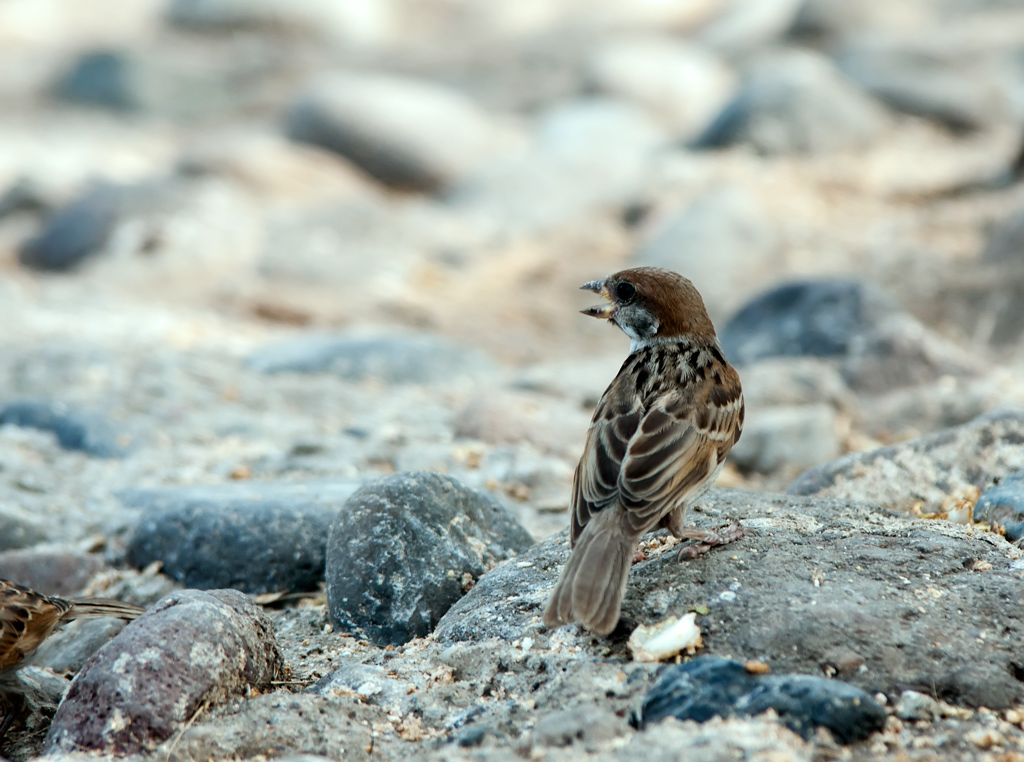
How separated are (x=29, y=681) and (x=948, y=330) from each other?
7252 millimetres

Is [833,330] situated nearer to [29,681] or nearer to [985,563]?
[985,563]

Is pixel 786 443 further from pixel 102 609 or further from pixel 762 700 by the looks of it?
pixel 102 609

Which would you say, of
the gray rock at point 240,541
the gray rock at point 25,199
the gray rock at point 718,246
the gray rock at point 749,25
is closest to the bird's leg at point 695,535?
the gray rock at point 240,541

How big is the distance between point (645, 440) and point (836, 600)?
78 centimetres

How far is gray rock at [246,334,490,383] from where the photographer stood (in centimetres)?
777

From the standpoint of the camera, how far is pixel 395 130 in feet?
44.9

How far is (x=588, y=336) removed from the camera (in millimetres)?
9586

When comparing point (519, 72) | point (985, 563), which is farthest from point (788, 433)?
point (519, 72)

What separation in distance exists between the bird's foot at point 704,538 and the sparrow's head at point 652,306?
0.84 m

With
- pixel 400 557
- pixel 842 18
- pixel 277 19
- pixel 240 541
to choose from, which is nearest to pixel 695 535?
pixel 400 557

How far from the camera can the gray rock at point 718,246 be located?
10.0 meters

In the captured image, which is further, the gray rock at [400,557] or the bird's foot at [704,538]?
the gray rock at [400,557]

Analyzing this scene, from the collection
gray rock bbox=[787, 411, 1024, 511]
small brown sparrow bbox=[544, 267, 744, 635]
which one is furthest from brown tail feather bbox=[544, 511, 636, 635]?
gray rock bbox=[787, 411, 1024, 511]

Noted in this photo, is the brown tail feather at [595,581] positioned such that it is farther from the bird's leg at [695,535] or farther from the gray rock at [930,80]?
the gray rock at [930,80]
